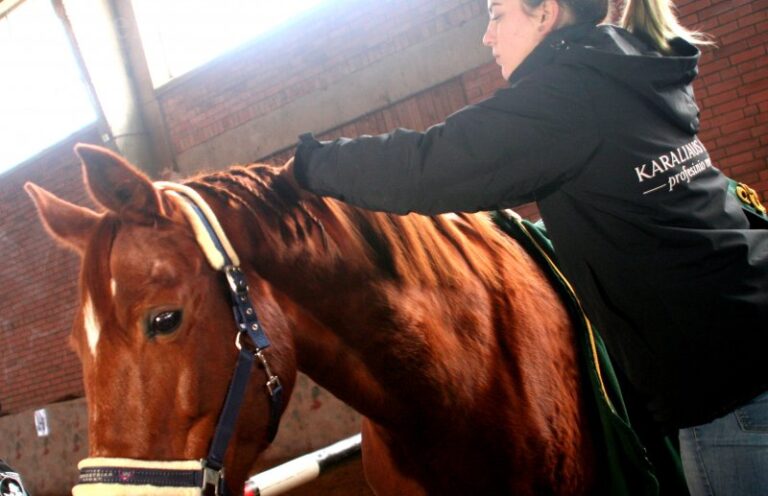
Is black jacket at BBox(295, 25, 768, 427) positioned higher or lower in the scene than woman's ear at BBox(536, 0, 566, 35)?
lower

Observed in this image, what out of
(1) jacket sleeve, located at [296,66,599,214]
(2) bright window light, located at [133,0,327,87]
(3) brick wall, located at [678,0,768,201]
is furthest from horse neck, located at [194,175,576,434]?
(2) bright window light, located at [133,0,327,87]

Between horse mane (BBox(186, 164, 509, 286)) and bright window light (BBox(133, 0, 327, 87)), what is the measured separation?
549 cm

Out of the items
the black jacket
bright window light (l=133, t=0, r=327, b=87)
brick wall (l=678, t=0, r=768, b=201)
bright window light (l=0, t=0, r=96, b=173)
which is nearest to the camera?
the black jacket

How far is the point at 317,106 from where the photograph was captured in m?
6.36

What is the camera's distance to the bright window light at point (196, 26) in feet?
21.8

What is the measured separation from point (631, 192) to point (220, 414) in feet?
3.10

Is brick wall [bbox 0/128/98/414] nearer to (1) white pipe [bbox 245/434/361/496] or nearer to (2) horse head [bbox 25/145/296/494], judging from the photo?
(1) white pipe [bbox 245/434/361/496]

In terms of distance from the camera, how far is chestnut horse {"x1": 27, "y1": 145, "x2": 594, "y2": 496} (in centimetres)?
117

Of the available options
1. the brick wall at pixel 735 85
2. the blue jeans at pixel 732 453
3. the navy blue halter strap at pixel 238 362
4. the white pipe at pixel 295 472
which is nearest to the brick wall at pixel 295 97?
the brick wall at pixel 735 85

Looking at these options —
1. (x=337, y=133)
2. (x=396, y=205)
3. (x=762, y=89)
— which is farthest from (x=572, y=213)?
(x=337, y=133)

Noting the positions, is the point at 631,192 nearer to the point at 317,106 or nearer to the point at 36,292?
the point at 317,106

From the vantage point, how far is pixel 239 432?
1.23 metres

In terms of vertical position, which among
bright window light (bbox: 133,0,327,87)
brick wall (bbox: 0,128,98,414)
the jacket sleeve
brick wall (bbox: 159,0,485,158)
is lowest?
brick wall (bbox: 0,128,98,414)

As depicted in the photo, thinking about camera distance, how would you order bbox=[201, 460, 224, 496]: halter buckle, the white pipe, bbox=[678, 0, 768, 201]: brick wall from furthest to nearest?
bbox=[678, 0, 768, 201]: brick wall, the white pipe, bbox=[201, 460, 224, 496]: halter buckle
